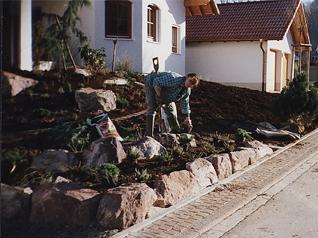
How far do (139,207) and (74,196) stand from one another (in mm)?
734

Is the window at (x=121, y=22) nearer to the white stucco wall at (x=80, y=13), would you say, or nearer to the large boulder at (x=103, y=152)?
the large boulder at (x=103, y=152)

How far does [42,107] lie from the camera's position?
444 centimetres

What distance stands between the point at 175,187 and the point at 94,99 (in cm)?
163

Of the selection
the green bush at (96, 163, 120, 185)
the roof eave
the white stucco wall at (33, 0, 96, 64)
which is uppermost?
the roof eave

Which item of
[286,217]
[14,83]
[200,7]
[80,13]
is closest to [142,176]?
[286,217]

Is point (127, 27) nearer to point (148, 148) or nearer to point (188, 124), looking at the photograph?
point (188, 124)

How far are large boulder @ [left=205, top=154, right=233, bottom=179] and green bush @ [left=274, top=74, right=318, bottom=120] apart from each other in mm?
5456

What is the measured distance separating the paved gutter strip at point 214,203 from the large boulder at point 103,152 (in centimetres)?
107

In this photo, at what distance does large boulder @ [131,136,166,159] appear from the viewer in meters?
7.20

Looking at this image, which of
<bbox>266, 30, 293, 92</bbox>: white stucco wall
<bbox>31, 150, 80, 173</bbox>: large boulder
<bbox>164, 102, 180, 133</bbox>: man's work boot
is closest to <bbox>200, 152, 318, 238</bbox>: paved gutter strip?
<bbox>31, 150, 80, 173</bbox>: large boulder

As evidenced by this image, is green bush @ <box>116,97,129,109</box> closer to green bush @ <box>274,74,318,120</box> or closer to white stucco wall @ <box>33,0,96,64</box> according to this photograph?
white stucco wall @ <box>33,0,96,64</box>

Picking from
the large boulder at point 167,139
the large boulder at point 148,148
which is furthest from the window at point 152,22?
the large boulder at point 148,148

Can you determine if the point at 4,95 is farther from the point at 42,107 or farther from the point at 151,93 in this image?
the point at 151,93

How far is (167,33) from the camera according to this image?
65.6 feet
